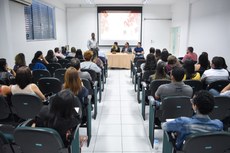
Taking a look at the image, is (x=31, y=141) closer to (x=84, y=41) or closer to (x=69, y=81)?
(x=69, y=81)

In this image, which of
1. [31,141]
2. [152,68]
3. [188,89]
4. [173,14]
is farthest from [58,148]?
[173,14]

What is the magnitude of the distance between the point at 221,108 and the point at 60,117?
1932 millimetres

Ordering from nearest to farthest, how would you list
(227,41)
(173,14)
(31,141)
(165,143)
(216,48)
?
(31,141) → (165,143) → (227,41) → (216,48) → (173,14)

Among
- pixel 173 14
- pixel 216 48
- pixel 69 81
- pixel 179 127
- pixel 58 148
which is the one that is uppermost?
pixel 173 14

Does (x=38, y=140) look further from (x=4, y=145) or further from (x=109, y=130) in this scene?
(x=109, y=130)

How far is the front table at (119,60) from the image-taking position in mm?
9227

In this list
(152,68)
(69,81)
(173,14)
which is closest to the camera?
(69,81)

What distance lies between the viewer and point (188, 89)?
8.96ft

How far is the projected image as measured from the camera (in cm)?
1104

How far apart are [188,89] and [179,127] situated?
106cm

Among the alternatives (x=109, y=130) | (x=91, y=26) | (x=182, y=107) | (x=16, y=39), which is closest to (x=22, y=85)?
(x=109, y=130)

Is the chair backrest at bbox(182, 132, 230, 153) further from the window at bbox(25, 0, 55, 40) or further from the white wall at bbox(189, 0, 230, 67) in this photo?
the window at bbox(25, 0, 55, 40)

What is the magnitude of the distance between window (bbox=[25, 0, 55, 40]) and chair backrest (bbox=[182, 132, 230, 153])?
6.27m

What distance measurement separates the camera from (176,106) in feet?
7.97
